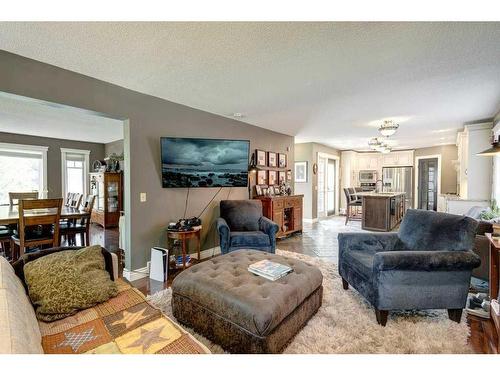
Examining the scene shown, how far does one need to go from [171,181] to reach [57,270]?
2.04 meters

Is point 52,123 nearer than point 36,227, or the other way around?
point 36,227

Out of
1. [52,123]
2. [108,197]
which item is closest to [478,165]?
[108,197]

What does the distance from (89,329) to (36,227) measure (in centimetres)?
319

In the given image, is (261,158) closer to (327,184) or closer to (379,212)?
(379,212)

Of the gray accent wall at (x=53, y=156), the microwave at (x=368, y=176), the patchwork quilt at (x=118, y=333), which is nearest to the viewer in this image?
the patchwork quilt at (x=118, y=333)

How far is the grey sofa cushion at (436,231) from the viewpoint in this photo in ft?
6.84

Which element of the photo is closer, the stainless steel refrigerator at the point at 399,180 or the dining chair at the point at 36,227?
the dining chair at the point at 36,227

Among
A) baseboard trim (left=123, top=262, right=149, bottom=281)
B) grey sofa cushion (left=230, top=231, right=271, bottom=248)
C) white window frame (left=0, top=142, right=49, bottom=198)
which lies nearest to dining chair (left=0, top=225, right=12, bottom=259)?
baseboard trim (left=123, top=262, right=149, bottom=281)

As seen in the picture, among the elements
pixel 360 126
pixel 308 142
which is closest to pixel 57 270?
pixel 360 126

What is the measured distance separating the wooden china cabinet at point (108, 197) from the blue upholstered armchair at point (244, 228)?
4114mm

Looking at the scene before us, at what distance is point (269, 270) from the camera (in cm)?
205

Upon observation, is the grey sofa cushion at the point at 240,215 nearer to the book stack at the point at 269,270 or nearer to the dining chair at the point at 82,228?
the book stack at the point at 269,270

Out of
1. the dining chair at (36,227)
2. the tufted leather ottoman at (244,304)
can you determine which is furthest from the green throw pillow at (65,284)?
the dining chair at (36,227)
